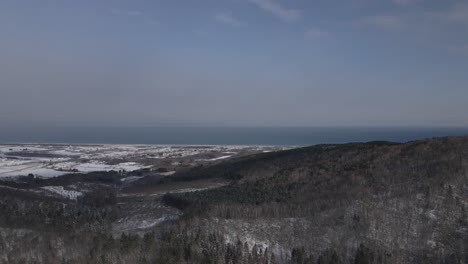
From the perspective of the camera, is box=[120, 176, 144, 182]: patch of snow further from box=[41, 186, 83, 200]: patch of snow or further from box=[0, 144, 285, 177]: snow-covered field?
box=[41, 186, 83, 200]: patch of snow

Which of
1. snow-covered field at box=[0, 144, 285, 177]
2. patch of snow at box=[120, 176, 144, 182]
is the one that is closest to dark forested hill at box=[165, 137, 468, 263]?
patch of snow at box=[120, 176, 144, 182]

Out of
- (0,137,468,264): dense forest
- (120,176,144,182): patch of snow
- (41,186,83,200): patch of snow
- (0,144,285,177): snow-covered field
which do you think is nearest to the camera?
(0,137,468,264): dense forest

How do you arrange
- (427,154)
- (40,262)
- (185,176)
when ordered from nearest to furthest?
(40,262), (427,154), (185,176)

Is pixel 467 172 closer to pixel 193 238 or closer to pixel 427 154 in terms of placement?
pixel 427 154

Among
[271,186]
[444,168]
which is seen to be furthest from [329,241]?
[271,186]

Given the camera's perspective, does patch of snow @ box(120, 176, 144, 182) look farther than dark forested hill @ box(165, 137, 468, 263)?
Yes

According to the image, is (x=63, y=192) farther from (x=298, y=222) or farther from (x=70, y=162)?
(x=70, y=162)

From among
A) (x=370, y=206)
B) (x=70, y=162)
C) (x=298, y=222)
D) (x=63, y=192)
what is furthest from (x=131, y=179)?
(x=370, y=206)

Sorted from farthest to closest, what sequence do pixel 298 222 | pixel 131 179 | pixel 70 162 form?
pixel 70 162, pixel 131 179, pixel 298 222
